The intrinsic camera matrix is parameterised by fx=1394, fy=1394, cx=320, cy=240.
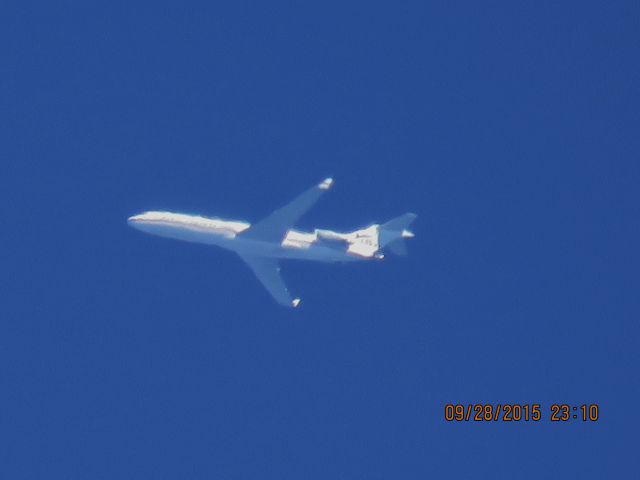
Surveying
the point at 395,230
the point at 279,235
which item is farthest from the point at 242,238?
the point at 395,230

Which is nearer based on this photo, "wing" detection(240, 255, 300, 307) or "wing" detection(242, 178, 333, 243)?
"wing" detection(242, 178, 333, 243)

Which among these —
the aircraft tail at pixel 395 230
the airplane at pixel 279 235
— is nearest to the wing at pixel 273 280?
the airplane at pixel 279 235

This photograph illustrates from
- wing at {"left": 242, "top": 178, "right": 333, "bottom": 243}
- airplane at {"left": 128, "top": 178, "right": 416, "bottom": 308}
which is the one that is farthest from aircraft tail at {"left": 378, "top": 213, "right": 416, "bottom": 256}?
wing at {"left": 242, "top": 178, "right": 333, "bottom": 243}

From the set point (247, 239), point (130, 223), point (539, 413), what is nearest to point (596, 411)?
point (539, 413)

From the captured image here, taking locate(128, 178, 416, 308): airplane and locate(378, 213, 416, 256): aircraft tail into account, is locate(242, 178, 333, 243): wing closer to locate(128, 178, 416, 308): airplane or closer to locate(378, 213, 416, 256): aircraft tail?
locate(128, 178, 416, 308): airplane

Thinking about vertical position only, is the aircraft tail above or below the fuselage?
above

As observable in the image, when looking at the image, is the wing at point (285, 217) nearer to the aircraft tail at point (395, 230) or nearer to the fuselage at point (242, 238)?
the fuselage at point (242, 238)

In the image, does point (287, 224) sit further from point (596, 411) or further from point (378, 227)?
point (596, 411)

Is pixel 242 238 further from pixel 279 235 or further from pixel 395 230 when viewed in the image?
pixel 395 230
